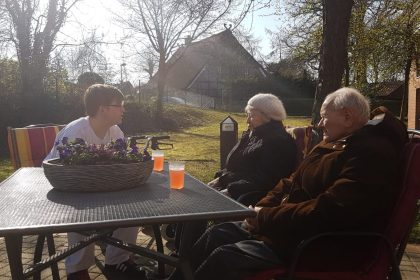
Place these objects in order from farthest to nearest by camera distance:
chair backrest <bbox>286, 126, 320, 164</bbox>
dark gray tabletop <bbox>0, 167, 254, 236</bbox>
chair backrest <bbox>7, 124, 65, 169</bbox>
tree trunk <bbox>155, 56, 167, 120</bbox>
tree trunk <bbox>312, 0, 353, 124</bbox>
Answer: tree trunk <bbox>155, 56, 167, 120</bbox> < tree trunk <bbox>312, 0, 353, 124</bbox> < chair backrest <bbox>7, 124, 65, 169</bbox> < chair backrest <bbox>286, 126, 320, 164</bbox> < dark gray tabletop <bbox>0, 167, 254, 236</bbox>

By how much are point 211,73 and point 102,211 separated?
130 ft

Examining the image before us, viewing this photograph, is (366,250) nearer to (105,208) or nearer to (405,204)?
(405,204)

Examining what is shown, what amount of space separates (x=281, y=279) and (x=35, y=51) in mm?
16066

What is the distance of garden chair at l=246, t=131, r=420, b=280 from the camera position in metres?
2.08

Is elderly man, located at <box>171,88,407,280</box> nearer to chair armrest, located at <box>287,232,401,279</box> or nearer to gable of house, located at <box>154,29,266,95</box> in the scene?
chair armrest, located at <box>287,232,401,279</box>

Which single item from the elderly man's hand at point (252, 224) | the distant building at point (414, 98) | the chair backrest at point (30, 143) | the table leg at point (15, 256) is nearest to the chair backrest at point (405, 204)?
the elderly man's hand at point (252, 224)

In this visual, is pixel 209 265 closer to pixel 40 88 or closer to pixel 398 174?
pixel 398 174

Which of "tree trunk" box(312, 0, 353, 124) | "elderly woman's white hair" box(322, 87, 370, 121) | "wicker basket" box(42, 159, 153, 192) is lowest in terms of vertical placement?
"wicker basket" box(42, 159, 153, 192)

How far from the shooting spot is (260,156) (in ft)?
11.6

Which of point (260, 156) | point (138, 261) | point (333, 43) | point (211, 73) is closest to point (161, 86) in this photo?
point (211, 73)

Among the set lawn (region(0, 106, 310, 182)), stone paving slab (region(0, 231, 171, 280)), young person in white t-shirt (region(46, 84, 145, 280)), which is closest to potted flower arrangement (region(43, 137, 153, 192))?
young person in white t-shirt (region(46, 84, 145, 280))

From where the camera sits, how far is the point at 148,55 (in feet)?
81.6

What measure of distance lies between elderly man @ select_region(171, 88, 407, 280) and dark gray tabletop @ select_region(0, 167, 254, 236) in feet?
0.94

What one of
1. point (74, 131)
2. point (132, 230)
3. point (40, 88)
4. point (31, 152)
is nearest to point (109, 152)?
point (74, 131)
